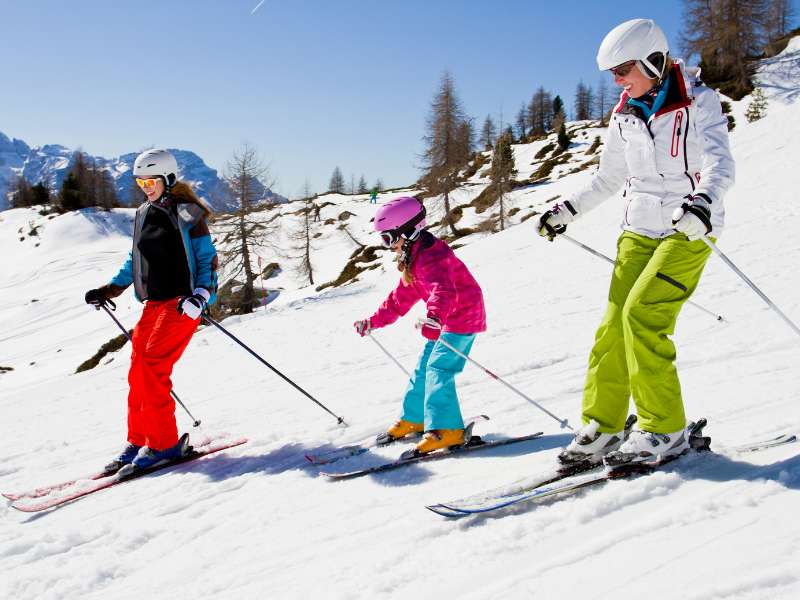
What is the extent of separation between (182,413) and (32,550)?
3506mm

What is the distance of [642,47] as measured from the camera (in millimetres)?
2877

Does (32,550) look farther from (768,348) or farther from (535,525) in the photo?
(768,348)

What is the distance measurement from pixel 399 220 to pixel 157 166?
2132mm

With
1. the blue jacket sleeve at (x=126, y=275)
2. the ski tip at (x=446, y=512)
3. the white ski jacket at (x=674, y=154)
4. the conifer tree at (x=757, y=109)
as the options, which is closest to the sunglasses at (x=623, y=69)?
the white ski jacket at (x=674, y=154)

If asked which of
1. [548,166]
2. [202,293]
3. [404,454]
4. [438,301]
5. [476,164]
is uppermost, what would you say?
[476,164]

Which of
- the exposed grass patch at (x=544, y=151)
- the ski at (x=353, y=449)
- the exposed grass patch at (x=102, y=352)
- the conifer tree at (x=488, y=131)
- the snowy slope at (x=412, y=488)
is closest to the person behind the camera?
the snowy slope at (x=412, y=488)

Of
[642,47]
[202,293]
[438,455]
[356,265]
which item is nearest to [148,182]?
[202,293]

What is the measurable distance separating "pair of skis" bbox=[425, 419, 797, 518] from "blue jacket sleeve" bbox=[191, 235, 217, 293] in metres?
2.75

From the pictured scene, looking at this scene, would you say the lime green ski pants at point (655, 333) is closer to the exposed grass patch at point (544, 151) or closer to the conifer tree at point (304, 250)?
the conifer tree at point (304, 250)

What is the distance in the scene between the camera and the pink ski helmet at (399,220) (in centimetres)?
415

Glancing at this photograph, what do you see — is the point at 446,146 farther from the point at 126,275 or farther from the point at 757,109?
the point at 126,275

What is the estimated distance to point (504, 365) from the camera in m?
6.65

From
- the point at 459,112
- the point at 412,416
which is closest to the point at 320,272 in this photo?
the point at 459,112

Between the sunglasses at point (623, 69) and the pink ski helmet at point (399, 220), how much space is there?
5.29 ft
